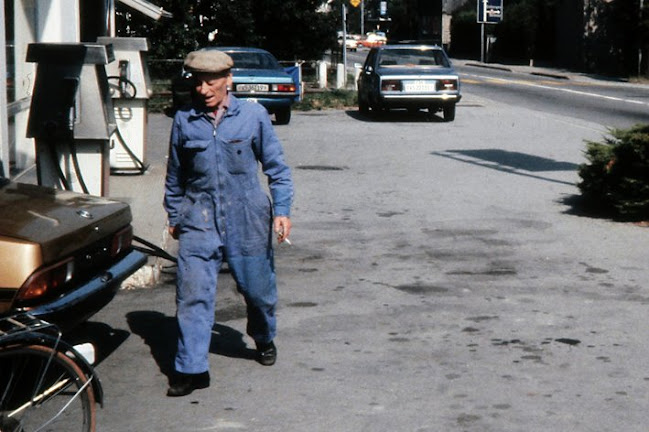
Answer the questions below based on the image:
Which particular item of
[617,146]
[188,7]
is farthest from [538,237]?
[188,7]

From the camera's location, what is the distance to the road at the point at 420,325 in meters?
5.35

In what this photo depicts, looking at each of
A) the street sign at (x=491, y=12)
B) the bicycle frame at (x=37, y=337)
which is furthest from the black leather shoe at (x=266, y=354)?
the street sign at (x=491, y=12)

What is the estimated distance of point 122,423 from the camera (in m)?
5.19

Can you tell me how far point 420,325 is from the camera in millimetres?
6992

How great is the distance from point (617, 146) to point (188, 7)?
2910 centimetres

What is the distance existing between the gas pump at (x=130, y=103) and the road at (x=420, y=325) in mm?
434

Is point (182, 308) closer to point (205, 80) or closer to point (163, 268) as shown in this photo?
point (205, 80)

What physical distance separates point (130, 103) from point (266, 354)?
8.12 metres

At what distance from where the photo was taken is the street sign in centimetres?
6538

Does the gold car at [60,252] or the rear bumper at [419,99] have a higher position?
the rear bumper at [419,99]

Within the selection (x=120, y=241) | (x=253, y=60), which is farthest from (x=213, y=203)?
(x=253, y=60)

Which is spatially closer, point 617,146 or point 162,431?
point 162,431

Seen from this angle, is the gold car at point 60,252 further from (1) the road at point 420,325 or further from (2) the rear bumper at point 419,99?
(2) the rear bumper at point 419,99

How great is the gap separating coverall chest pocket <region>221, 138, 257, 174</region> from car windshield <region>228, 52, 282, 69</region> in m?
17.3
